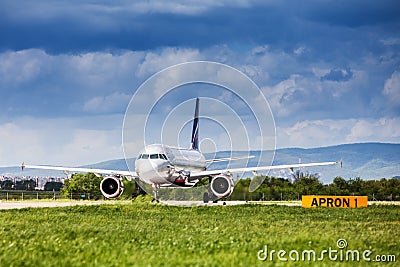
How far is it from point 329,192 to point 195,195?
27.2 metres

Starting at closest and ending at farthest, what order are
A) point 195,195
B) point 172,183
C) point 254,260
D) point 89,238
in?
1. point 254,260
2. point 89,238
3. point 172,183
4. point 195,195

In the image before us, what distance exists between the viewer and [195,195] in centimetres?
6088

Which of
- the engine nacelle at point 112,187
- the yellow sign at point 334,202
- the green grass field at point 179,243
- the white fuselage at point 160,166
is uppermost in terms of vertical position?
the white fuselage at point 160,166

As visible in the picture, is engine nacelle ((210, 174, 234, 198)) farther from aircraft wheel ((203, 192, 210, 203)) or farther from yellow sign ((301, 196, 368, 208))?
yellow sign ((301, 196, 368, 208))

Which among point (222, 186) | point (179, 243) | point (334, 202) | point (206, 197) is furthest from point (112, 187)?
point (179, 243)

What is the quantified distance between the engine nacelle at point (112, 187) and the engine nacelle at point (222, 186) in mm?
Answer: 7027

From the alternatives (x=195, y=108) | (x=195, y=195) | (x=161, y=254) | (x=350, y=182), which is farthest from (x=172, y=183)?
(x=350, y=182)

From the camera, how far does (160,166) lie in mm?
49906

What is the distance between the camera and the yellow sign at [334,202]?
4766cm

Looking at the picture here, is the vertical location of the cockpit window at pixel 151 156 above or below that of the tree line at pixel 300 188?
above

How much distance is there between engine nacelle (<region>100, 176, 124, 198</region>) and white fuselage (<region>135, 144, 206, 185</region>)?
2605 mm

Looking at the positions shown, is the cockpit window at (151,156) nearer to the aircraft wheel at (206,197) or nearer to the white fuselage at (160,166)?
the white fuselage at (160,166)

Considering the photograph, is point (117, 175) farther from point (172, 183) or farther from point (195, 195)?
point (195, 195)

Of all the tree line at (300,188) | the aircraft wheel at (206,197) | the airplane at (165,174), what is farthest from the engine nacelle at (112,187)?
the tree line at (300,188)
